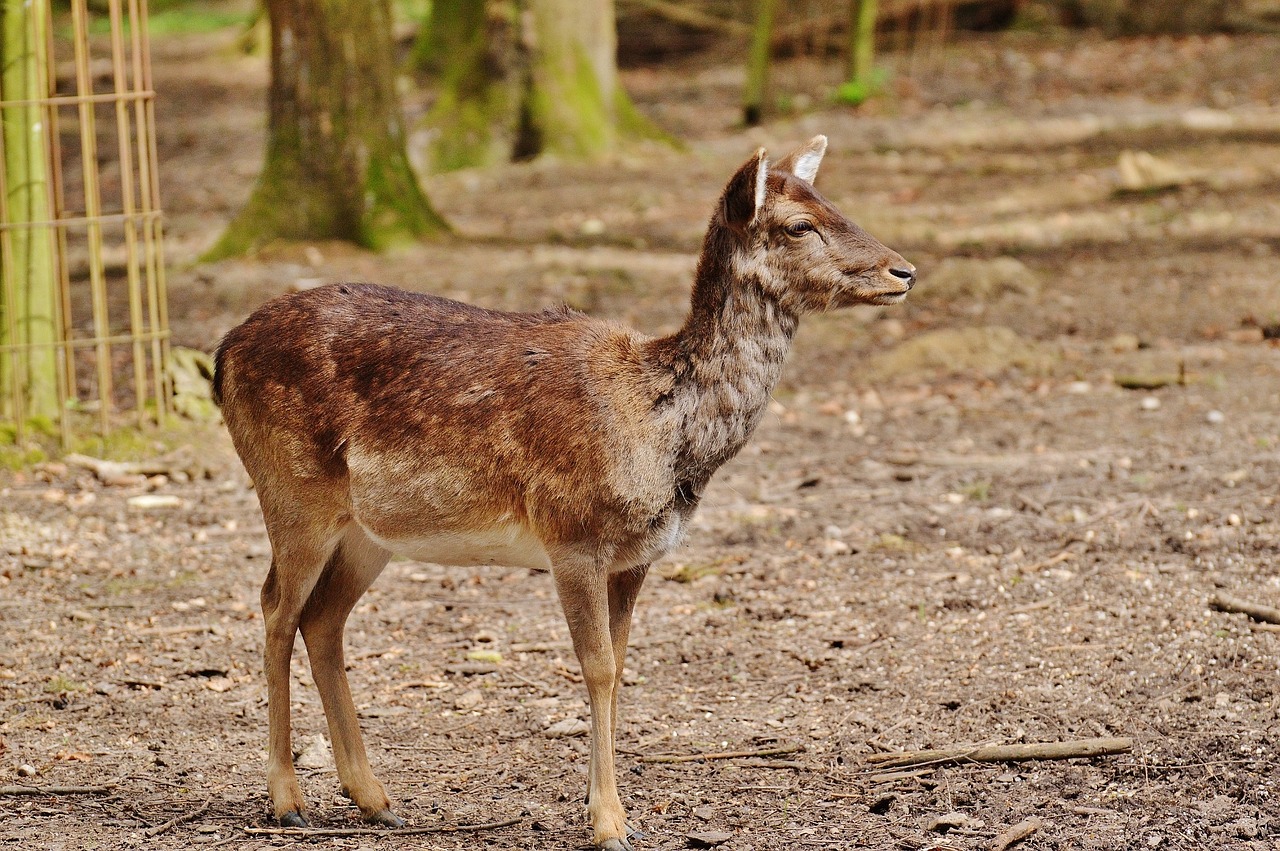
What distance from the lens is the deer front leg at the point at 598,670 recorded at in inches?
175

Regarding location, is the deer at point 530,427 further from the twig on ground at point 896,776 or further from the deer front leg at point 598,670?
the twig on ground at point 896,776

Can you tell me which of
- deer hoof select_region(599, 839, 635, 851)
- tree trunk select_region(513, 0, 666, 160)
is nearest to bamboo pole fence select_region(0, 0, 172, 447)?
deer hoof select_region(599, 839, 635, 851)

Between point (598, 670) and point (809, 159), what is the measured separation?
175 centimetres

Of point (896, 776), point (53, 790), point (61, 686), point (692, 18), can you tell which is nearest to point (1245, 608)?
point (896, 776)

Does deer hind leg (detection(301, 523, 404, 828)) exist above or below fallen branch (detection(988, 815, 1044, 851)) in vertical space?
above

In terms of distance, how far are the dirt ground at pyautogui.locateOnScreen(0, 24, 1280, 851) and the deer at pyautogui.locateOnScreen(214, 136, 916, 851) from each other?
1.74ft

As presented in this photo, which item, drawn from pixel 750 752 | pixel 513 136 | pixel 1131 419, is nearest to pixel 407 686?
pixel 750 752

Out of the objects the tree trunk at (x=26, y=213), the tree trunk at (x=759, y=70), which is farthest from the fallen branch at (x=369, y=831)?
the tree trunk at (x=759, y=70)

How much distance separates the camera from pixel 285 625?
4.77 metres

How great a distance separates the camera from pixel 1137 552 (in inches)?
264

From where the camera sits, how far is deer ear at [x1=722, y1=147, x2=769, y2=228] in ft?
14.3

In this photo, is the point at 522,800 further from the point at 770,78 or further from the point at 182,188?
the point at 770,78

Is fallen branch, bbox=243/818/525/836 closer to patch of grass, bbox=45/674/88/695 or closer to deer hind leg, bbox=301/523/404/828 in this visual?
deer hind leg, bbox=301/523/404/828

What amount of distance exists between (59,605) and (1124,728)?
4.46 meters
